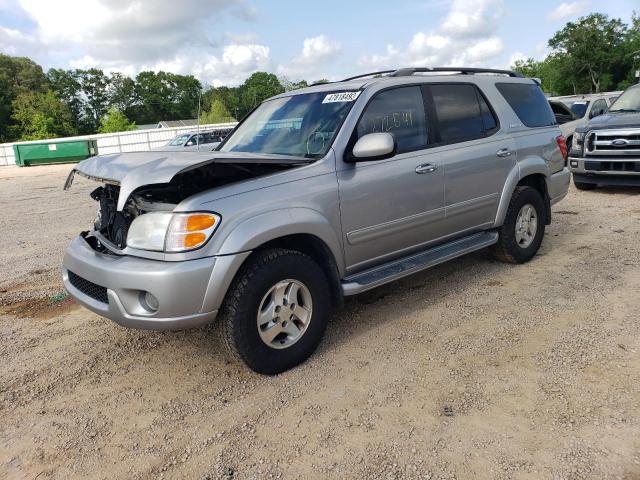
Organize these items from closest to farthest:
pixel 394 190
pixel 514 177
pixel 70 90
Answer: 1. pixel 394 190
2. pixel 514 177
3. pixel 70 90

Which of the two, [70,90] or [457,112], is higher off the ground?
[70,90]

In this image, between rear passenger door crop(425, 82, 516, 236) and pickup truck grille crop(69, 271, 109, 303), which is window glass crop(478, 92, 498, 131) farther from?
pickup truck grille crop(69, 271, 109, 303)

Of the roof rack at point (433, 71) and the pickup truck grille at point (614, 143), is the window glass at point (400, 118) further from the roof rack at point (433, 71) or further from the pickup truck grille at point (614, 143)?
the pickup truck grille at point (614, 143)

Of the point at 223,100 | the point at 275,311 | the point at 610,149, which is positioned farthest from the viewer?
the point at 223,100

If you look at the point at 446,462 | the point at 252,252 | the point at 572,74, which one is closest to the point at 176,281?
the point at 252,252

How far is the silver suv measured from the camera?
289 cm

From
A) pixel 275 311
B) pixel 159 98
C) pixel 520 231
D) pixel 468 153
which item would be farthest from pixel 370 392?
pixel 159 98

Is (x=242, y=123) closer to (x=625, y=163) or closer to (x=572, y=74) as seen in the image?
(x=625, y=163)

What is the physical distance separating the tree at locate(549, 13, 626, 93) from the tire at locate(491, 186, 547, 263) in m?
63.0

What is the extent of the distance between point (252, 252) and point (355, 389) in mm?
1038

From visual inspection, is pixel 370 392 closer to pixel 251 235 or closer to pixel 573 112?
pixel 251 235

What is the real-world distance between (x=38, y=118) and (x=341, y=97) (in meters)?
69.7

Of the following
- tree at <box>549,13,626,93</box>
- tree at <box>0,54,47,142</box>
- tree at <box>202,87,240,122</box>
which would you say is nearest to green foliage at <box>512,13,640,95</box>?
tree at <box>549,13,626,93</box>

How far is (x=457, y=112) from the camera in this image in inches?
176
